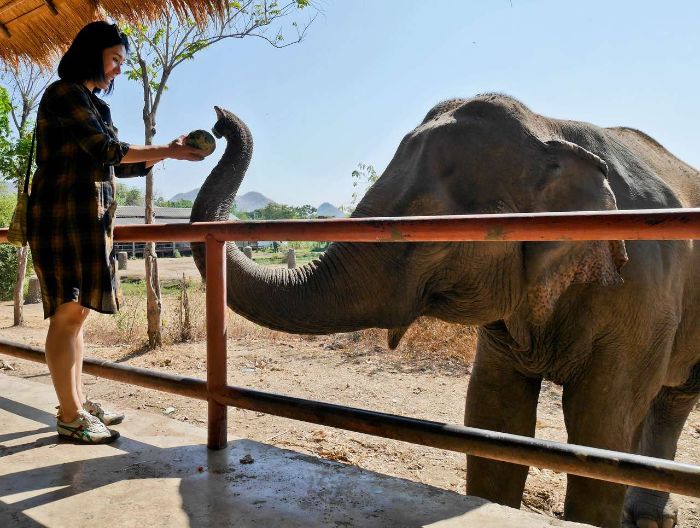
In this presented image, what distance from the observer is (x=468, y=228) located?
1791 mm

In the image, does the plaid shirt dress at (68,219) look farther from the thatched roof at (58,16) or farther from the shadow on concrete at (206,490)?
the thatched roof at (58,16)

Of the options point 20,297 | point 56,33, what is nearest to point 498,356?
point 56,33

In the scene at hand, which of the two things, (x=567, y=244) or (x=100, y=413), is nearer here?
(x=100, y=413)

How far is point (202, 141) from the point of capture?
2.42 metres

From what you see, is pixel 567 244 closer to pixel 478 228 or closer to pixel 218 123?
pixel 478 228

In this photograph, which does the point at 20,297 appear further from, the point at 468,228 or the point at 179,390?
the point at 468,228

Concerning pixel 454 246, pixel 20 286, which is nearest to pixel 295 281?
pixel 454 246

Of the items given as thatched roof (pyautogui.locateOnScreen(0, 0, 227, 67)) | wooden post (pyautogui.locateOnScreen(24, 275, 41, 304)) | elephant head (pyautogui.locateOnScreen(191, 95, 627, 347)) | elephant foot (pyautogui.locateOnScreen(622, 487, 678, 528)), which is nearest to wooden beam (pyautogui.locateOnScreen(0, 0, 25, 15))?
thatched roof (pyautogui.locateOnScreen(0, 0, 227, 67))

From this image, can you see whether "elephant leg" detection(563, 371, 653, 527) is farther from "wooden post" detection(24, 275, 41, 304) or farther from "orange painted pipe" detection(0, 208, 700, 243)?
"wooden post" detection(24, 275, 41, 304)

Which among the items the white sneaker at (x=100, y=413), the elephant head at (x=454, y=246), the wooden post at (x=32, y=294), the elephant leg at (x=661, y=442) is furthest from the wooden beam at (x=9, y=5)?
the wooden post at (x=32, y=294)

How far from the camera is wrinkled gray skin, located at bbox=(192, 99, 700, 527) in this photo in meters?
2.79

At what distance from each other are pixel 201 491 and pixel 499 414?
2.25m

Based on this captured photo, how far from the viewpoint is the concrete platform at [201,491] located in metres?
1.95

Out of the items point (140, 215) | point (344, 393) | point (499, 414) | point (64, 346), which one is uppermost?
point (140, 215)
